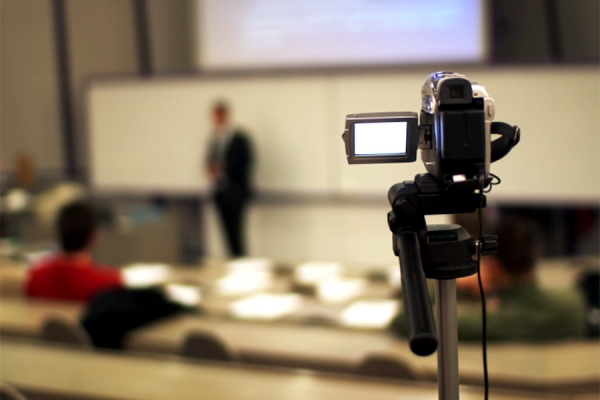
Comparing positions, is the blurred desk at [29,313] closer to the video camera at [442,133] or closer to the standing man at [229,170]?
the video camera at [442,133]

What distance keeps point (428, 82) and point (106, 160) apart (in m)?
7.39

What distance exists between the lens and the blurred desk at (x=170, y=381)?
184 cm

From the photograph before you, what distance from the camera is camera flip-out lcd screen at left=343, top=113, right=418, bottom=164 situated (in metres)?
1.02

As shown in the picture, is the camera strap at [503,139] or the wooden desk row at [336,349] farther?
the wooden desk row at [336,349]

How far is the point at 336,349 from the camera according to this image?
8.30ft

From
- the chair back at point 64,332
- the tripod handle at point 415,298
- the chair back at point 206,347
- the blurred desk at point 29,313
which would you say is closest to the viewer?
the tripod handle at point 415,298

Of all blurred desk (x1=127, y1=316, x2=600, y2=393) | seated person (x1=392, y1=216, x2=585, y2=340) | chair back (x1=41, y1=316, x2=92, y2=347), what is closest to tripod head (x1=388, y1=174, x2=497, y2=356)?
blurred desk (x1=127, y1=316, x2=600, y2=393)

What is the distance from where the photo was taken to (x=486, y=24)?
6.30 meters

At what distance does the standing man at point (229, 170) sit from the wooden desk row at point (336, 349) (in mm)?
3843

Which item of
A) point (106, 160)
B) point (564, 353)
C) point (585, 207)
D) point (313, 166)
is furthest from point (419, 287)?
point (106, 160)

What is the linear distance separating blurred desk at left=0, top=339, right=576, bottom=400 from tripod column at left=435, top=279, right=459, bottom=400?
0.73 meters

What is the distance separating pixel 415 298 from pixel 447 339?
218 mm

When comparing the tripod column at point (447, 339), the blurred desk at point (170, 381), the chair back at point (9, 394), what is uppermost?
the tripod column at point (447, 339)

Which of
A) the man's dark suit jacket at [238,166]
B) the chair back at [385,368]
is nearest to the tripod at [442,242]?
the chair back at [385,368]
